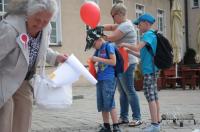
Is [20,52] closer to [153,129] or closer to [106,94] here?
[106,94]

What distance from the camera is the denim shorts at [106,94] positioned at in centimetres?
634

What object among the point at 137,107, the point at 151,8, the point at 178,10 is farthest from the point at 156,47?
the point at 151,8

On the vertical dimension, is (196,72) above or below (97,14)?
below

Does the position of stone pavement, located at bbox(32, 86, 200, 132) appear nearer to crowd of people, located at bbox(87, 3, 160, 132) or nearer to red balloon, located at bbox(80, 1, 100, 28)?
crowd of people, located at bbox(87, 3, 160, 132)

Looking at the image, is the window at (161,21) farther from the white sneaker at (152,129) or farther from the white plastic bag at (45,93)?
the white plastic bag at (45,93)

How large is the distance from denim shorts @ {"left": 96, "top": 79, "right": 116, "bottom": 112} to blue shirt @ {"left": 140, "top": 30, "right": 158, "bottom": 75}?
53 centimetres

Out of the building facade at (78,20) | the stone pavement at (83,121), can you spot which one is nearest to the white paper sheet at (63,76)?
the stone pavement at (83,121)

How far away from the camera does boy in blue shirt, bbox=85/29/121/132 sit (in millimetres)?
6348

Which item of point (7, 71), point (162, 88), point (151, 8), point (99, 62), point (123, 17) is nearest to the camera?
point (7, 71)

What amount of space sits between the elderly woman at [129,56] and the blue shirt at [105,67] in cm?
46

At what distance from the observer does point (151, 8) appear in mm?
25000

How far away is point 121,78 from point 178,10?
12093 mm

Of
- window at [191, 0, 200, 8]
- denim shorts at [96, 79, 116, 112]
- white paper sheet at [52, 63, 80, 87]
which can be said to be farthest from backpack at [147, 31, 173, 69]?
window at [191, 0, 200, 8]

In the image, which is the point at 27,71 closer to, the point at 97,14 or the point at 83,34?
the point at 97,14
